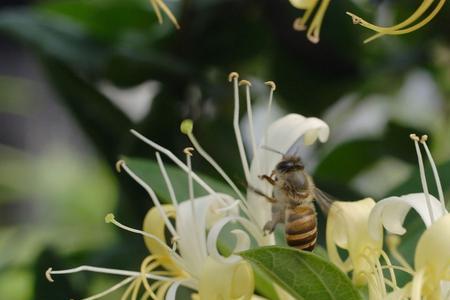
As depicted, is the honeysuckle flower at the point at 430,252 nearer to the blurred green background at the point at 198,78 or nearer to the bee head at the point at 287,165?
the bee head at the point at 287,165

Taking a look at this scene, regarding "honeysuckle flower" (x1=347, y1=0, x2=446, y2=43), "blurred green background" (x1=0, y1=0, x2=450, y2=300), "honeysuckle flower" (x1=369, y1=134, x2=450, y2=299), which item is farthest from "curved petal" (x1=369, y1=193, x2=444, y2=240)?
"blurred green background" (x1=0, y1=0, x2=450, y2=300)

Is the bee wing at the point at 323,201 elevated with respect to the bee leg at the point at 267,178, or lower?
lower

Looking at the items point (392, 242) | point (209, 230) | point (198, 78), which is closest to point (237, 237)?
point (209, 230)

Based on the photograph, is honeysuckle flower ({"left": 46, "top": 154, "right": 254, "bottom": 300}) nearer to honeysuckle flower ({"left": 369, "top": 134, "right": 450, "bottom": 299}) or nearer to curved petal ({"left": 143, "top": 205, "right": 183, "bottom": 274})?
curved petal ({"left": 143, "top": 205, "right": 183, "bottom": 274})

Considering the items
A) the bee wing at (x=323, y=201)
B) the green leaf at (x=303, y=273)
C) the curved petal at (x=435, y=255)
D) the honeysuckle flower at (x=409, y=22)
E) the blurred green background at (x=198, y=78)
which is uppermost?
the honeysuckle flower at (x=409, y=22)

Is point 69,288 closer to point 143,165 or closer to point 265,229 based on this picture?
point 143,165

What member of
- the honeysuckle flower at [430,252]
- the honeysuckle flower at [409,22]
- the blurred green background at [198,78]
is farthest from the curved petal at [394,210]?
the blurred green background at [198,78]

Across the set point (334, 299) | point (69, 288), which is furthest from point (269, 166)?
point (69, 288)
